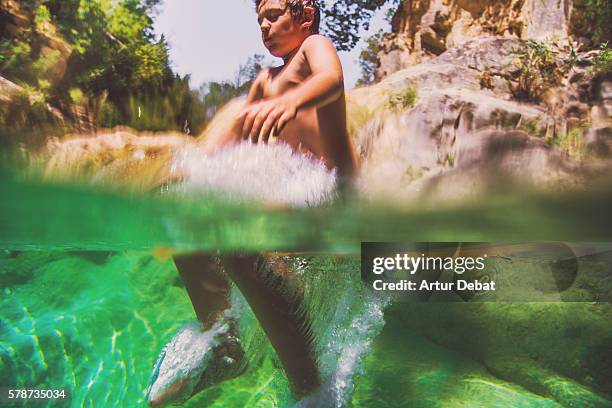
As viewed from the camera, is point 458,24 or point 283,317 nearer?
point 283,317

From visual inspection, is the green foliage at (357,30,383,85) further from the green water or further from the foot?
the foot

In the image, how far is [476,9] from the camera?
2.80 meters

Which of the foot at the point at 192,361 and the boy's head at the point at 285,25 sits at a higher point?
the boy's head at the point at 285,25

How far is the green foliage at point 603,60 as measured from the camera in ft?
8.68

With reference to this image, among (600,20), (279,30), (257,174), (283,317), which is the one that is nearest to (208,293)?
(283,317)

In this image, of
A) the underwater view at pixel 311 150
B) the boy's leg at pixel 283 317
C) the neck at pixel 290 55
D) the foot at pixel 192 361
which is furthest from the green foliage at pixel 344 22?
the foot at pixel 192 361

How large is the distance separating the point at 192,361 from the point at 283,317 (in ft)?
2.71

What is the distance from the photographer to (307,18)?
271 cm

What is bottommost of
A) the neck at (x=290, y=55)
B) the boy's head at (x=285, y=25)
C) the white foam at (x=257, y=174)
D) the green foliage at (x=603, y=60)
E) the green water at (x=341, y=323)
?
the green water at (x=341, y=323)

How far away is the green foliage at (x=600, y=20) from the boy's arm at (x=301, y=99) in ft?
5.03

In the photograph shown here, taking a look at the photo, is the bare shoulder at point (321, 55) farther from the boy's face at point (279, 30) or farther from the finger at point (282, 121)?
the finger at point (282, 121)

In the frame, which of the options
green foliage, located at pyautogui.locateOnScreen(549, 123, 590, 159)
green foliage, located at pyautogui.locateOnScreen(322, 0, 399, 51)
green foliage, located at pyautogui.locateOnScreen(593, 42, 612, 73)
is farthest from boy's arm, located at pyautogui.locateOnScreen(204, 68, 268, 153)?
green foliage, located at pyautogui.locateOnScreen(593, 42, 612, 73)

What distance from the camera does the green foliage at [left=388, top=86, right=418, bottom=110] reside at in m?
2.65

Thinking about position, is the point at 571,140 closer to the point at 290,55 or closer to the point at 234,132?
the point at 290,55
